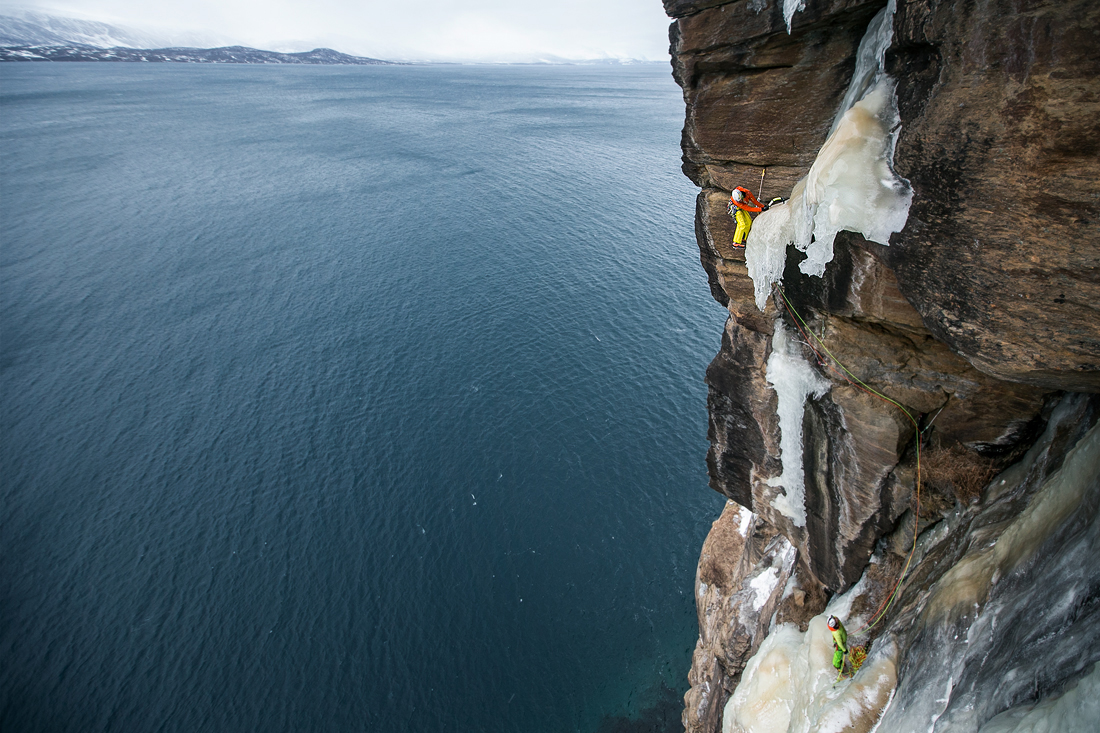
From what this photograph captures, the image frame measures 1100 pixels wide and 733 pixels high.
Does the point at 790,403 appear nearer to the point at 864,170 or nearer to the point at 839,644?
the point at 839,644

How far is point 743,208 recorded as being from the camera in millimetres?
16406

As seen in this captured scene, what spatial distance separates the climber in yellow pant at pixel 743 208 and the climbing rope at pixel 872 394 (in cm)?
181

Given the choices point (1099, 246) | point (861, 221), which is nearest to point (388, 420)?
point (861, 221)

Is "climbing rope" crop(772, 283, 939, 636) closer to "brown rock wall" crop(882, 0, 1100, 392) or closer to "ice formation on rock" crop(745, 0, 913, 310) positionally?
"ice formation on rock" crop(745, 0, 913, 310)

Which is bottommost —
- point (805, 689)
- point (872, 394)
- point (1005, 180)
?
point (805, 689)

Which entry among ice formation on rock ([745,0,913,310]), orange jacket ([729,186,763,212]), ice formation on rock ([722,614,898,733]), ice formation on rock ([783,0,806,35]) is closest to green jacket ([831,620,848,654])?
ice formation on rock ([722,614,898,733])

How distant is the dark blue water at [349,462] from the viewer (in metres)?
35.0

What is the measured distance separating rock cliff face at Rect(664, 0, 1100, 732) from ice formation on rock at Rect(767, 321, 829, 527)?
0.19 m

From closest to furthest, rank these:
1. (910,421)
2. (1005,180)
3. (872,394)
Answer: (1005,180)
(910,421)
(872,394)

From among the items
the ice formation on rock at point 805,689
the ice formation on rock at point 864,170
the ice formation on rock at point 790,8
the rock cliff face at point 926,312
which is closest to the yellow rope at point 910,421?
the rock cliff face at point 926,312

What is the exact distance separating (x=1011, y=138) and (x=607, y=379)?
46277mm

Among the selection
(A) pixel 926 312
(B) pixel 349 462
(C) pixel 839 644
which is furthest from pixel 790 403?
(B) pixel 349 462

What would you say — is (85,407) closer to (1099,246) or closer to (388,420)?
(388,420)

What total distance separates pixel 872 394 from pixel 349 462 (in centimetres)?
4147
